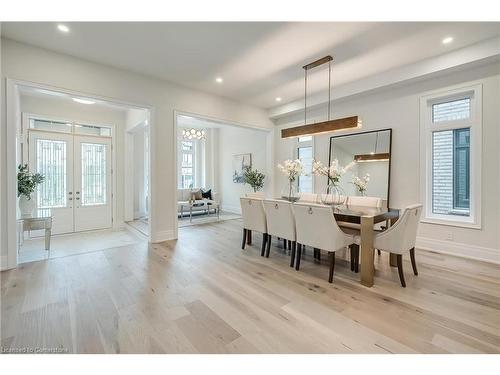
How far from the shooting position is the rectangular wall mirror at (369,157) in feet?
14.1

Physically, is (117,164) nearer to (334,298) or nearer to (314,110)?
(314,110)

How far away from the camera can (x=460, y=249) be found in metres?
3.53

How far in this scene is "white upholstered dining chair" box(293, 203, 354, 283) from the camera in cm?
263

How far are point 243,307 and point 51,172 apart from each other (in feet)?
16.7

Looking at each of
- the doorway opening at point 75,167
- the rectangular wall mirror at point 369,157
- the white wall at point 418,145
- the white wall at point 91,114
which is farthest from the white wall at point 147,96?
the white wall at point 418,145

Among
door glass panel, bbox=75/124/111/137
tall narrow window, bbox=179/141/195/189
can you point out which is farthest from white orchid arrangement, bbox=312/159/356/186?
tall narrow window, bbox=179/141/195/189

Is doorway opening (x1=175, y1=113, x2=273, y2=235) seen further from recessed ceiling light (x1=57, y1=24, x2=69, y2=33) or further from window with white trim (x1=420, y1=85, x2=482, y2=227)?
recessed ceiling light (x1=57, y1=24, x2=69, y2=33)

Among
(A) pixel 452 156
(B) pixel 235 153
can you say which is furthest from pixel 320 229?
(B) pixel 235 153

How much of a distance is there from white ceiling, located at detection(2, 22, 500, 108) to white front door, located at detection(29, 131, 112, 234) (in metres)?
2.41

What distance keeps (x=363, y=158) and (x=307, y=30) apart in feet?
8.86

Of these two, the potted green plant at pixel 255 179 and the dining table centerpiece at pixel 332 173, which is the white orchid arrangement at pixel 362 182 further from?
the potted green plant at pixel 255 179

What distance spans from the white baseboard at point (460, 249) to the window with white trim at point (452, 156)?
324 mm

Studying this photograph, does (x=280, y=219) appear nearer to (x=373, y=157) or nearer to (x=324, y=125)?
(x=324, y=125)
